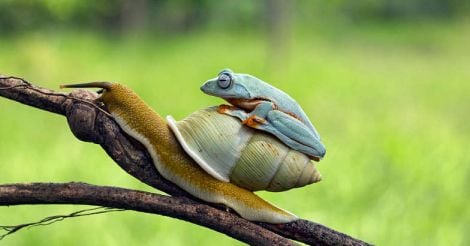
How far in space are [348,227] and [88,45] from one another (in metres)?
7.57

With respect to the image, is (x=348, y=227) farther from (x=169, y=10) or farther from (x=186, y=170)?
(x=169, y=10)

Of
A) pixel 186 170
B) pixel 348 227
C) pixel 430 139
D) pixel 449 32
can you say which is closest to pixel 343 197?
pixel 348 227

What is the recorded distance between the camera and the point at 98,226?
9.31 feet

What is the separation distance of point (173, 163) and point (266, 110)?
0.37ft

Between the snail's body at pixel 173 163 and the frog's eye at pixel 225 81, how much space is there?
3.3 inches

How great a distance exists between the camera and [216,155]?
84 centimetres

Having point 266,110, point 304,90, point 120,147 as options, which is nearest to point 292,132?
point 266,110

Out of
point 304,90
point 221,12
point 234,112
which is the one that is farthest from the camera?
point 221,12

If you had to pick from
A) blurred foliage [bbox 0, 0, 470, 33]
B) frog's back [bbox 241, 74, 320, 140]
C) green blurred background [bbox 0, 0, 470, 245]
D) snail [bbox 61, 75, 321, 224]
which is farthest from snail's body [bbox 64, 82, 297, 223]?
blurred foliage [bbox 0, 0, 470, 33]

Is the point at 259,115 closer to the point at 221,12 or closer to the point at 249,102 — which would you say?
the point at 249,102

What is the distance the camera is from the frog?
2.81 ft

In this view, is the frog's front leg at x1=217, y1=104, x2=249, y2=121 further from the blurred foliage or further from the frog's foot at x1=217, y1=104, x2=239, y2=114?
the blurred foliage

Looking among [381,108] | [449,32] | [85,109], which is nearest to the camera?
[85,109]

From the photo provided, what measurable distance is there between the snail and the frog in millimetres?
11
